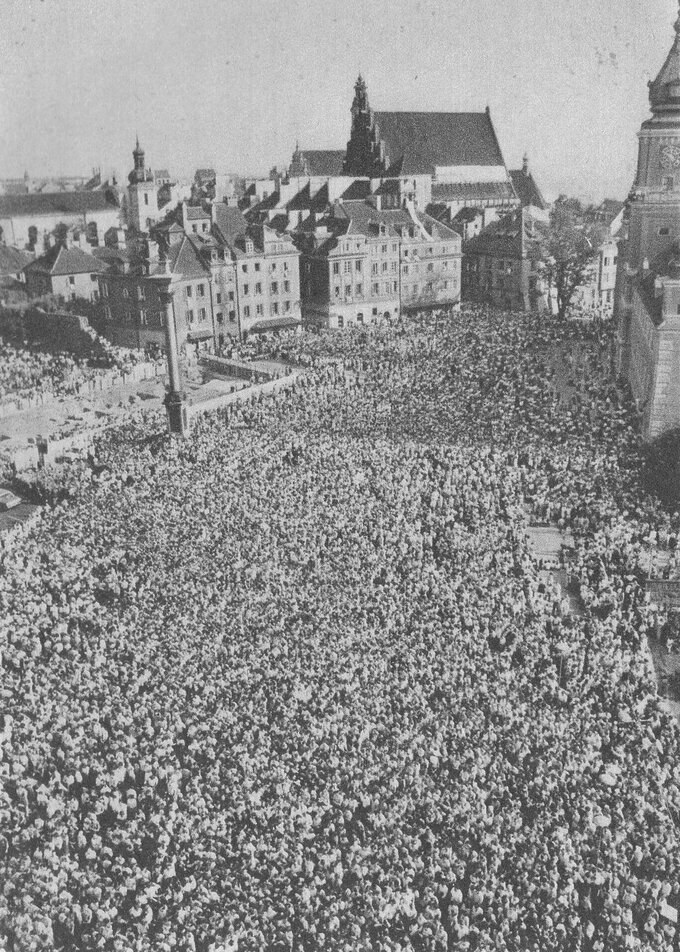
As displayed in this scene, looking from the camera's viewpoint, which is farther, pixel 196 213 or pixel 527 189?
pixel 527 189

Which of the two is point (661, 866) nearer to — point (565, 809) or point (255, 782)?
point (565, 809)

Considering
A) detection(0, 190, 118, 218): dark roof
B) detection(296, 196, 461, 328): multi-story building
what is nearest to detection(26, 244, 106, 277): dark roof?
detection(296, 196, 461, 328): multi-story building

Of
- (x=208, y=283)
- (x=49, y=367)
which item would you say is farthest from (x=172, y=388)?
(x=208, y=283)

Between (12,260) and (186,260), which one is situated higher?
(12,260)

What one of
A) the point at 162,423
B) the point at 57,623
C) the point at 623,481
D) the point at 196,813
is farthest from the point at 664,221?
the point at 196,813

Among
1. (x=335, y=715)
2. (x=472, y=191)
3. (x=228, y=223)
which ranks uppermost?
(x=472, y=191)

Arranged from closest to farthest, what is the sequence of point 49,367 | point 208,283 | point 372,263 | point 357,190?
point 49,367 < point 208,283 < point 372,263 < point 357,190

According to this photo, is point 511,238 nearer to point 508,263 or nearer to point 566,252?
point 508,263
